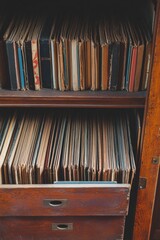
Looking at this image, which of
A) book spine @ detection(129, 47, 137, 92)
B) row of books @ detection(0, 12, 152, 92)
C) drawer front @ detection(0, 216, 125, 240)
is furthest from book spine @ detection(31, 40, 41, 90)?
drawer front @ detection(0, 216, 125, 240)

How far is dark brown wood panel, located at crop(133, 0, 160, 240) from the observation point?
78cm

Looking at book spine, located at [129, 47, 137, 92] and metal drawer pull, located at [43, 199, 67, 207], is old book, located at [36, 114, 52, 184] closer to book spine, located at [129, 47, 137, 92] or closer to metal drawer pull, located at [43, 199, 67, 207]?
metal drawer pull, located at [43, 199, 67, 207]

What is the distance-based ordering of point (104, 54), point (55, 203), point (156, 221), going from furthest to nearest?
1. point (156, 221)
2. point (55, 203)
3. point (104, 54)

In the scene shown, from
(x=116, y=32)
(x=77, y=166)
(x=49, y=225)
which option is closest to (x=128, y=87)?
(x=116, y=32)

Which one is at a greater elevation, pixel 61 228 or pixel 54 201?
pixel 54 201

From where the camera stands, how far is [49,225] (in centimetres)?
98

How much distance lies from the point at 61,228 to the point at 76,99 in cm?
37

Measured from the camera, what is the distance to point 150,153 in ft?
2.92

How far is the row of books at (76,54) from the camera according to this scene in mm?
845

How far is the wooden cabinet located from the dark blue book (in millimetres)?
28

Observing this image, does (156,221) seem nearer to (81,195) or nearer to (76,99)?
(81,195)

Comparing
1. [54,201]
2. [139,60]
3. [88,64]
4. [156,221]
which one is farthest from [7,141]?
[156,221]

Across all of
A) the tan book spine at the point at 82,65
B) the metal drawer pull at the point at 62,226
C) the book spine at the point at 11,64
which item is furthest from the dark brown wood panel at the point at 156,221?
the book spine at the point at 11,64

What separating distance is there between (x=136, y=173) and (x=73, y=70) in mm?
322
